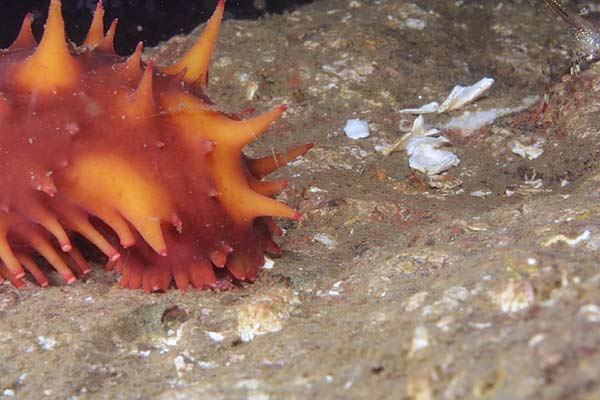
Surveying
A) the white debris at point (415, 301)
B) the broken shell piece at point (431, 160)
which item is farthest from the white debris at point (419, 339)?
the broken shell piece at point (431, 160)

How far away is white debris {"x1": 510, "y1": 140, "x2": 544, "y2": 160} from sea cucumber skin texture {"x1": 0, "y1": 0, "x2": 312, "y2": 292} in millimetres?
1790

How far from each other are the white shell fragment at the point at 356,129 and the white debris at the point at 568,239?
6.44 ft

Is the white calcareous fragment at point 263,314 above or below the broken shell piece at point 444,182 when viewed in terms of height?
above

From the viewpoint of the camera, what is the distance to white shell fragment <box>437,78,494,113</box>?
4.01m

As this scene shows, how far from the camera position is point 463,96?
4.03 metres

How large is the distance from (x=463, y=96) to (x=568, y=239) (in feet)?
7.31

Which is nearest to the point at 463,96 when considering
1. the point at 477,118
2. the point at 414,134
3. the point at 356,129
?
the point at 477,118

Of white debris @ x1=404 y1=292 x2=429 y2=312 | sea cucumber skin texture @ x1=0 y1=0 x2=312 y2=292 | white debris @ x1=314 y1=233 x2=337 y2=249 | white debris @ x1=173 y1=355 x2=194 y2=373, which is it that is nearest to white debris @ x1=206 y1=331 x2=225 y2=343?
white debris @ x1=173 y1=355 x2=194 y2=373

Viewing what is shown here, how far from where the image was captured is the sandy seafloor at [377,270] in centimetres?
144

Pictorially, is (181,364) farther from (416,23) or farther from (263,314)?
(416,23)

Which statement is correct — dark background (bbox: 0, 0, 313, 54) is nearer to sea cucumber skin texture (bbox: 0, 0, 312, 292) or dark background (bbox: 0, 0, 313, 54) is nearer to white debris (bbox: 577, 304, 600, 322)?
sea cucumber skin texture (bbox: 0, 0, 312, 292)

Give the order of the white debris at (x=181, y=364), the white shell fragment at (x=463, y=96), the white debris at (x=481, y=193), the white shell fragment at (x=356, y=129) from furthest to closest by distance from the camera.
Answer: the white shell fragment at (x=463, y=96), the white shell fragment at (x=356, y=129), the white debris at (x=481, y=193), the white debris at (x=181, y=364)

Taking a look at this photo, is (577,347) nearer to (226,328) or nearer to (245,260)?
(226,328)

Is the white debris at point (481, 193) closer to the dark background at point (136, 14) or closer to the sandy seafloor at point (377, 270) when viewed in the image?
the sandy seafloor at point (377, 270)
